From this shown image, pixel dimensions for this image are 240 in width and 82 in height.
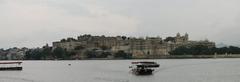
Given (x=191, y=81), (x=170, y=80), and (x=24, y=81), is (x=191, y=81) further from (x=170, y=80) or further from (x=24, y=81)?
(x=24, y=81)

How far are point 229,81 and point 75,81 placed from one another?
24300 mm

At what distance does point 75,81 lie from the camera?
84188mm

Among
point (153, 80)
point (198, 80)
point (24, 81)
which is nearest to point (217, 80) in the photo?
point (198, 80)

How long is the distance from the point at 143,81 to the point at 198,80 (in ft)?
27.8

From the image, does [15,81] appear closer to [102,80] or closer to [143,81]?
[102,80]

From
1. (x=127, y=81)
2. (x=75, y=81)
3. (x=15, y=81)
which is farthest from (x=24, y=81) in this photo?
(x=127, y=81)

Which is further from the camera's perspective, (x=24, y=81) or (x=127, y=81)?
(x=24, y=81)

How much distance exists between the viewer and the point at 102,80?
8544 cm

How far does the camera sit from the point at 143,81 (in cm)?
8125

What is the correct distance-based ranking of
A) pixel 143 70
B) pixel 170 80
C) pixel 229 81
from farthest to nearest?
1. pixel 143 70
2. pixel 170 80
3. pixel 229 81

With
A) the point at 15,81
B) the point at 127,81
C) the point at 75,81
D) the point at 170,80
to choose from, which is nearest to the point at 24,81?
the point at 15,81

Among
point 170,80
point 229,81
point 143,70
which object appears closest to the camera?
point 229,81

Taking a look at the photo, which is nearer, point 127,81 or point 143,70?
point 127,81

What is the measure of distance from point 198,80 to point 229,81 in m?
4.89
